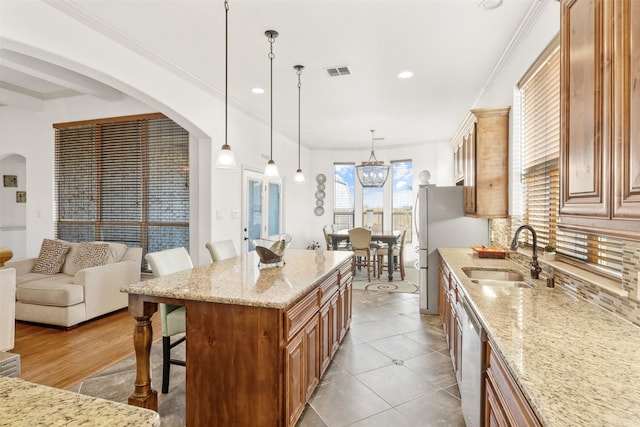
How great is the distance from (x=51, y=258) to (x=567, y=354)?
5.48 metres

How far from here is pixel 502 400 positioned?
1264 millimetres

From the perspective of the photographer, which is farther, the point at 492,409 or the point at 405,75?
the point at 405,75

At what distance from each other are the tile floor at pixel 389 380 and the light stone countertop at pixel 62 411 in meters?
1.76

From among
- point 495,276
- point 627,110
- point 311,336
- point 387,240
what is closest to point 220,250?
point 311,336

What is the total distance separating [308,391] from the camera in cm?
225

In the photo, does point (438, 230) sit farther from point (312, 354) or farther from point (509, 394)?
point (509, 394)

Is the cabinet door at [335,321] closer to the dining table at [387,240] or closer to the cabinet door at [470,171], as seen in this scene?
the cabinet door at [470,171]

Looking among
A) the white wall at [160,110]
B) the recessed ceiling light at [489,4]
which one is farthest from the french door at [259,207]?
the recessed ceiling light at [489,4]

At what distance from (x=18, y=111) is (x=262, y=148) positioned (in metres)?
4.13

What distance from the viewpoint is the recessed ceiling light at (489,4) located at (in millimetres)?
2533

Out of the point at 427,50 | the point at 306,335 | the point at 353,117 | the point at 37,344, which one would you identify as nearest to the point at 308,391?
the point at 306,335

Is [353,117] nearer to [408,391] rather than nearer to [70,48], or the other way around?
[70,48]

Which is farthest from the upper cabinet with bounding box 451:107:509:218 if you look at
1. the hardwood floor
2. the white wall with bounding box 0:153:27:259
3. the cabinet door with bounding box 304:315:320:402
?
the white wall with bounding box 0:153:27:259

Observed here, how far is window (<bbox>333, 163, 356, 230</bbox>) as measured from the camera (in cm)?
850
